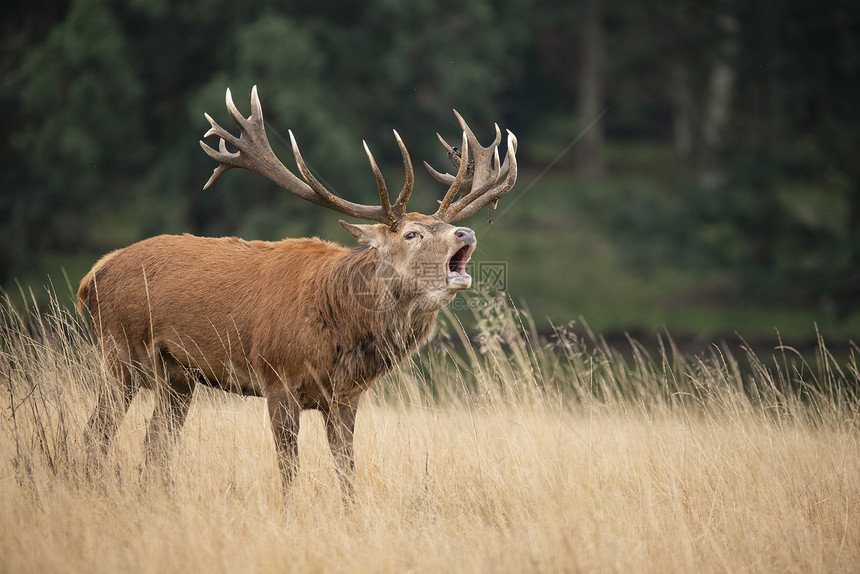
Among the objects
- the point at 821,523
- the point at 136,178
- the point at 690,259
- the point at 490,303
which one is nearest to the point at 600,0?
the point at 690,259

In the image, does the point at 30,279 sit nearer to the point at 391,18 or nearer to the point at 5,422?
the point at 391,18

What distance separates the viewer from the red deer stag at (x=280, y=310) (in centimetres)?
475

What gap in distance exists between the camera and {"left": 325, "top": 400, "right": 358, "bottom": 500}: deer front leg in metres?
4.70

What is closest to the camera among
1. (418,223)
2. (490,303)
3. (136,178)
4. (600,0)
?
(418,223)

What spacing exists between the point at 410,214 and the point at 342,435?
1.41 m

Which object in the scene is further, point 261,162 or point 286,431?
point 261,162

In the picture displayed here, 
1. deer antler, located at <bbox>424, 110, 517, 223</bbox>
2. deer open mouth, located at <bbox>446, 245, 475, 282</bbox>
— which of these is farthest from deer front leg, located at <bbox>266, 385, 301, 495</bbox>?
deer antler, located at <bbox>424, 110, 517, 223</bbox>

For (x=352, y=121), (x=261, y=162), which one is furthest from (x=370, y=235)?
(x=352, y=121)

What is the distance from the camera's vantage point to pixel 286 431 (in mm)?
4566

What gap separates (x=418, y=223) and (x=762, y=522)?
2.47 meters

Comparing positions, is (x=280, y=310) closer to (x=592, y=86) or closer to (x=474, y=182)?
(x=474, y=182)

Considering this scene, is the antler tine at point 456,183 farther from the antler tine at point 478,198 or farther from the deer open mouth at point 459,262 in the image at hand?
the deer open mouth at point 459,262

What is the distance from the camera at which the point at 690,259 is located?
18344mm

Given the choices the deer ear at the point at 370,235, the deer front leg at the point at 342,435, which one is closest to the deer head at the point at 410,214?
the deer ear at the point at 370,235
